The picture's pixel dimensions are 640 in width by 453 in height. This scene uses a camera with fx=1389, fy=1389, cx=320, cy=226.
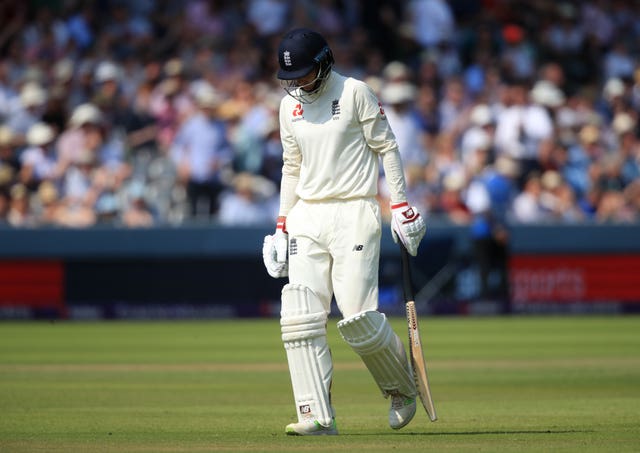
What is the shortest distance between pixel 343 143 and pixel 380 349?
1.06 m

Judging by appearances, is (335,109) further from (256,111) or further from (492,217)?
(256,111)

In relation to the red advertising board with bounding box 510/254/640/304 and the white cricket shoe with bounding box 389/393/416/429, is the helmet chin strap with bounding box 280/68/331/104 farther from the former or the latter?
the red advertising board with bounding box 510/254/640/304

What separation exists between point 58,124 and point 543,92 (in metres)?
6.57

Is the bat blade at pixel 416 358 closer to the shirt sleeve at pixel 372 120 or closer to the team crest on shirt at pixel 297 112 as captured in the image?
the shirt sleeve at pixel 372 120

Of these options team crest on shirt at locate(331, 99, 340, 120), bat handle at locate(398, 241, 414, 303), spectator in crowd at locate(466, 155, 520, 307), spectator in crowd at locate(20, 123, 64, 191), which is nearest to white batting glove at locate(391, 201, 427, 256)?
bat handle at locate(398, 241, 414, 303)

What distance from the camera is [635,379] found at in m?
10.0

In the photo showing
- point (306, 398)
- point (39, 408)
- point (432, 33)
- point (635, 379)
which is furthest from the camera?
point (432, 33)

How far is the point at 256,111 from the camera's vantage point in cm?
1788

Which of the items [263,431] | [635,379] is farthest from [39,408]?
[635,379]

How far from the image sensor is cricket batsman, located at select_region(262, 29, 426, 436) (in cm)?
690

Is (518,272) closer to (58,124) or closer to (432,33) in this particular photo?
(432,33)

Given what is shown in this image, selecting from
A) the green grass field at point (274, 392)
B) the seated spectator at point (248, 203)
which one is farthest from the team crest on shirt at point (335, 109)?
the seated spectator at point (248, 203)

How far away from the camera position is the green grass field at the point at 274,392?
6637 mm

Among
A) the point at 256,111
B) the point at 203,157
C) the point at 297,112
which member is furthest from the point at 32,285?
the point at 297,112
